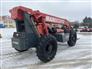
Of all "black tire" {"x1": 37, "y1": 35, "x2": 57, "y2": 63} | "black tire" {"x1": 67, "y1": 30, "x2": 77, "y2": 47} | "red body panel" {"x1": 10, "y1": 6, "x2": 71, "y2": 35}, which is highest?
"red body panel" {"x1": 10, "y1": 6, "x2": 71, "y2": 35}

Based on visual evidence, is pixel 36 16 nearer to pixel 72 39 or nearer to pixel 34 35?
pixel 34 35

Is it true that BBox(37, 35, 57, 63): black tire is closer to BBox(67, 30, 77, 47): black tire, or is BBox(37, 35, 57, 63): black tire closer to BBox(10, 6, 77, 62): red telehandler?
BBox(10, 6, 77, 62): red telehandler

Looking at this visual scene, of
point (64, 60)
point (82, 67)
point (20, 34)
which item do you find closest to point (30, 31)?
point (20, 34)

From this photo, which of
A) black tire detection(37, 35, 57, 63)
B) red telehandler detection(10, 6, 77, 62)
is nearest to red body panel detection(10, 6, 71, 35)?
red telehandler detection(10, 6, 77, 62)

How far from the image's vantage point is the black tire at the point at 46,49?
7303mm

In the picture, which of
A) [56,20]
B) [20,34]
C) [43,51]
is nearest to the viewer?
[43,51]

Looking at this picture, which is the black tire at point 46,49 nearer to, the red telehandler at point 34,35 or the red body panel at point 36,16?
the red telehandler at point 34,35

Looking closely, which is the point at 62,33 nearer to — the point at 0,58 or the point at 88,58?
the point at 88,58

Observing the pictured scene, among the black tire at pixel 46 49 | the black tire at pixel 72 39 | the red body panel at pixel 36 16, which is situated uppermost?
the red body panel at pixel 36 16

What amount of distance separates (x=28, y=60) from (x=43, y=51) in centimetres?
84

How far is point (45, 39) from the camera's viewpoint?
749 cm

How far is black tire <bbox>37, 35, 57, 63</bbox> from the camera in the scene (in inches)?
288

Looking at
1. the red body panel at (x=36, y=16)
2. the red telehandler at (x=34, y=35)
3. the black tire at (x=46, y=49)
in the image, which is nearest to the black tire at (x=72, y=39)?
the red body panel at (x=36, y=16)

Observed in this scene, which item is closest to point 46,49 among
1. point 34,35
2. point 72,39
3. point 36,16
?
point 34,35
